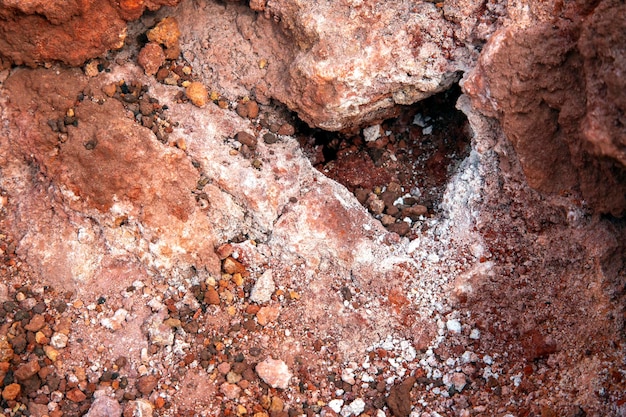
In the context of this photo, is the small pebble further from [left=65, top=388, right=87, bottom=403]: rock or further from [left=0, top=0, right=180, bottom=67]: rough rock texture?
[left=65, top=388, right=87, bottom=403]: rock

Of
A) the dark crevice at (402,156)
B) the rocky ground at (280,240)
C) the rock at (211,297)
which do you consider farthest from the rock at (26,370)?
the dark crevice at (402,156)

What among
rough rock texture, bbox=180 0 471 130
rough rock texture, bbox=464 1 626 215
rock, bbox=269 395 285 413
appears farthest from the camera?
rough rock texture, bbox=180 0 471 130

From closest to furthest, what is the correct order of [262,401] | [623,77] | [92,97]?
1. [623,77]
2. [262,401]
3. [92,97]

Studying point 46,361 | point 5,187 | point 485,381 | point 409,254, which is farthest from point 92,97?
point 485,381

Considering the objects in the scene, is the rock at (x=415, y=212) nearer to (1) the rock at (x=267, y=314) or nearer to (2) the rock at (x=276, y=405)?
(1) the rock at (x=267, y=314)

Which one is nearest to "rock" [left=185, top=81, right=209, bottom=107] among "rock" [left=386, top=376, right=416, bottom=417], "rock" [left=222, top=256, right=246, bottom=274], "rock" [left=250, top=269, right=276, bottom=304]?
"rock" [left=222, top=256, right=246, bottom=274]

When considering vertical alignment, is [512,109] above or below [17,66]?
above

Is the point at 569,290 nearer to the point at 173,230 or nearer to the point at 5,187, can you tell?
the point at 173,230

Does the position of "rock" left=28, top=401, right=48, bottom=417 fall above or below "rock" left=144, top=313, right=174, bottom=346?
below

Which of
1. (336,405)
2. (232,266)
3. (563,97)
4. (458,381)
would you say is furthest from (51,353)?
(563,97)
